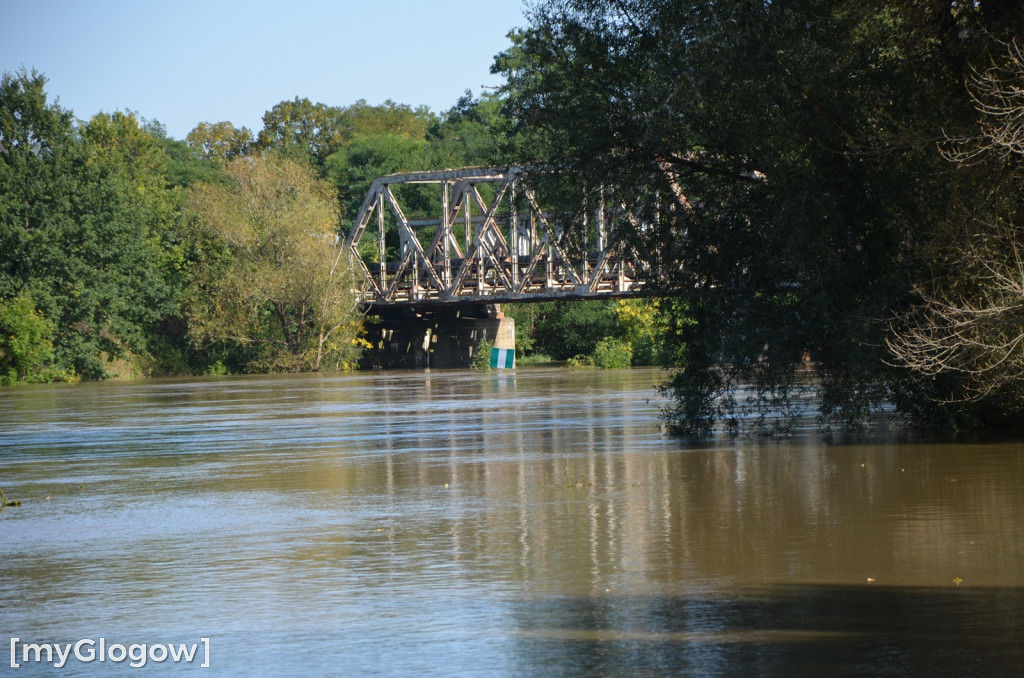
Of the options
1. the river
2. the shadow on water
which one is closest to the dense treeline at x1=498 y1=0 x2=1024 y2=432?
the river

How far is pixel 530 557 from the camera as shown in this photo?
11.2 metres

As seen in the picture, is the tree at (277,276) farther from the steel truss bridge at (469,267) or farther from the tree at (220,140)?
the tree at (220,140)

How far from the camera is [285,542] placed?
40.7 ft

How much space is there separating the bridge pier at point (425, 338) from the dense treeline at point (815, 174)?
56283 mm

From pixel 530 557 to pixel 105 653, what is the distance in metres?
3.95

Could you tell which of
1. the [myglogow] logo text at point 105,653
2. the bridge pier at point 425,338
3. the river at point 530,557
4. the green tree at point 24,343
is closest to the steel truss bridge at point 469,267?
the bridge pier at point 425,338

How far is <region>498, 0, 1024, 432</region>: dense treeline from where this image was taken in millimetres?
17656

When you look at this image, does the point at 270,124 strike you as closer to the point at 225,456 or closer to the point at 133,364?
the point at 133,364

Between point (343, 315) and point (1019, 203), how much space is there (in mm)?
55015

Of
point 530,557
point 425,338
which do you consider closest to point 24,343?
point 425,338

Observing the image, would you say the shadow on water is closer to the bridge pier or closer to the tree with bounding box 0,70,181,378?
the tree with bounding box 0,70,181,378

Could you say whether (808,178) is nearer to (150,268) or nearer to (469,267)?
(469,267)

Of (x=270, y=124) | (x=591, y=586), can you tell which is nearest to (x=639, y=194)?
(x=591, y=586)

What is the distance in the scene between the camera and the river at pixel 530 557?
26.4ft
